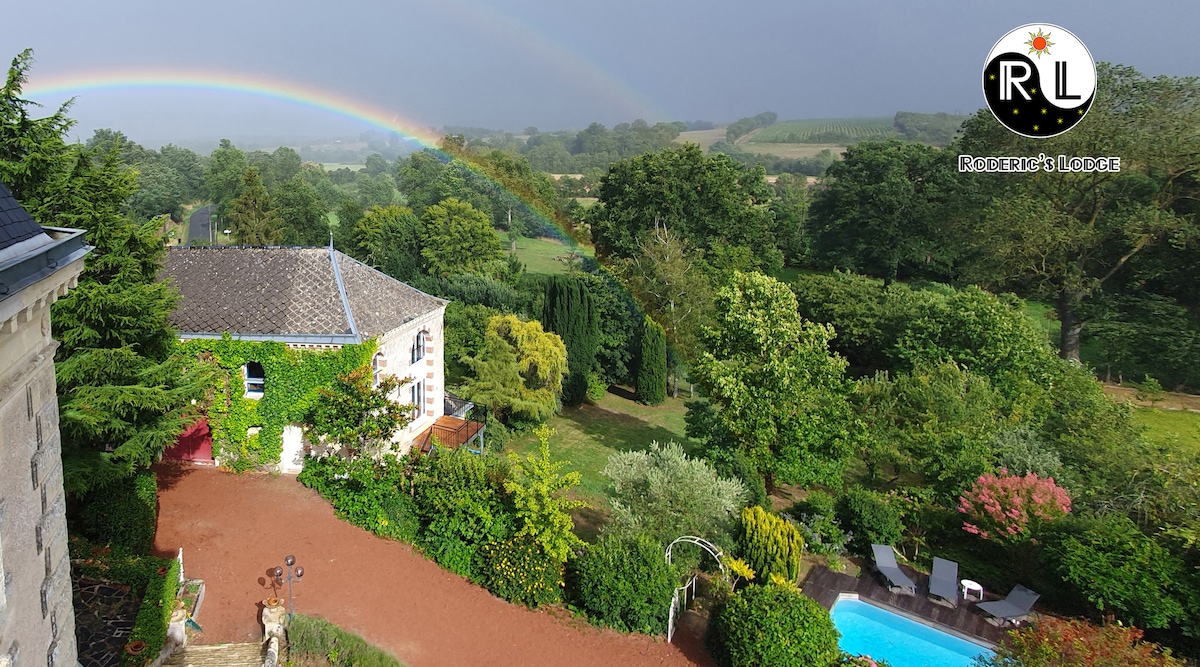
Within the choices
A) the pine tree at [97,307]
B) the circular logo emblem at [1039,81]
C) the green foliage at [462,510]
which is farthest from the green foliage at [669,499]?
the circular logo emblem at [1039,81]

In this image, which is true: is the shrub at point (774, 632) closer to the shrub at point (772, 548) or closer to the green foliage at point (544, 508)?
the shrub at point (772, 548)

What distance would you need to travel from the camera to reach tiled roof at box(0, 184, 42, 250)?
17.3 ft

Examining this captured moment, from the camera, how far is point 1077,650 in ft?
36.1

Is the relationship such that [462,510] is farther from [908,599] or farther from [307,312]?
[908,599]

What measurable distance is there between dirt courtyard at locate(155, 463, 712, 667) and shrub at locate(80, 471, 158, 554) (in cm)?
64

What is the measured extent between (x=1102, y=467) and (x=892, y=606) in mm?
7909

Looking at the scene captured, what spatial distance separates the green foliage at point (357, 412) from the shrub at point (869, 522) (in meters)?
Result: 11.6

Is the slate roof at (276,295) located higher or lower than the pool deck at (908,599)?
Result: higher

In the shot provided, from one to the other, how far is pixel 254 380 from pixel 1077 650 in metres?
18.5

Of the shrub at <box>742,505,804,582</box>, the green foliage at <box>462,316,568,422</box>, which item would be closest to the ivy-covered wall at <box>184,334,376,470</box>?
the green foliage at <box>462,316,568,422</box>

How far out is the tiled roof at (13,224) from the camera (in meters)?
5.28

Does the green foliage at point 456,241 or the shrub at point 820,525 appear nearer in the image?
the shrub at point 820,525

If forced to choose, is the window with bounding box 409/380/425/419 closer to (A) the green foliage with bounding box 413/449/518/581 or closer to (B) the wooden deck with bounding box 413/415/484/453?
(B) the wooden deck with bounding box 413/415/484/453

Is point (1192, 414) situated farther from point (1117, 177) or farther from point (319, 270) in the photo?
point (319, 270)
